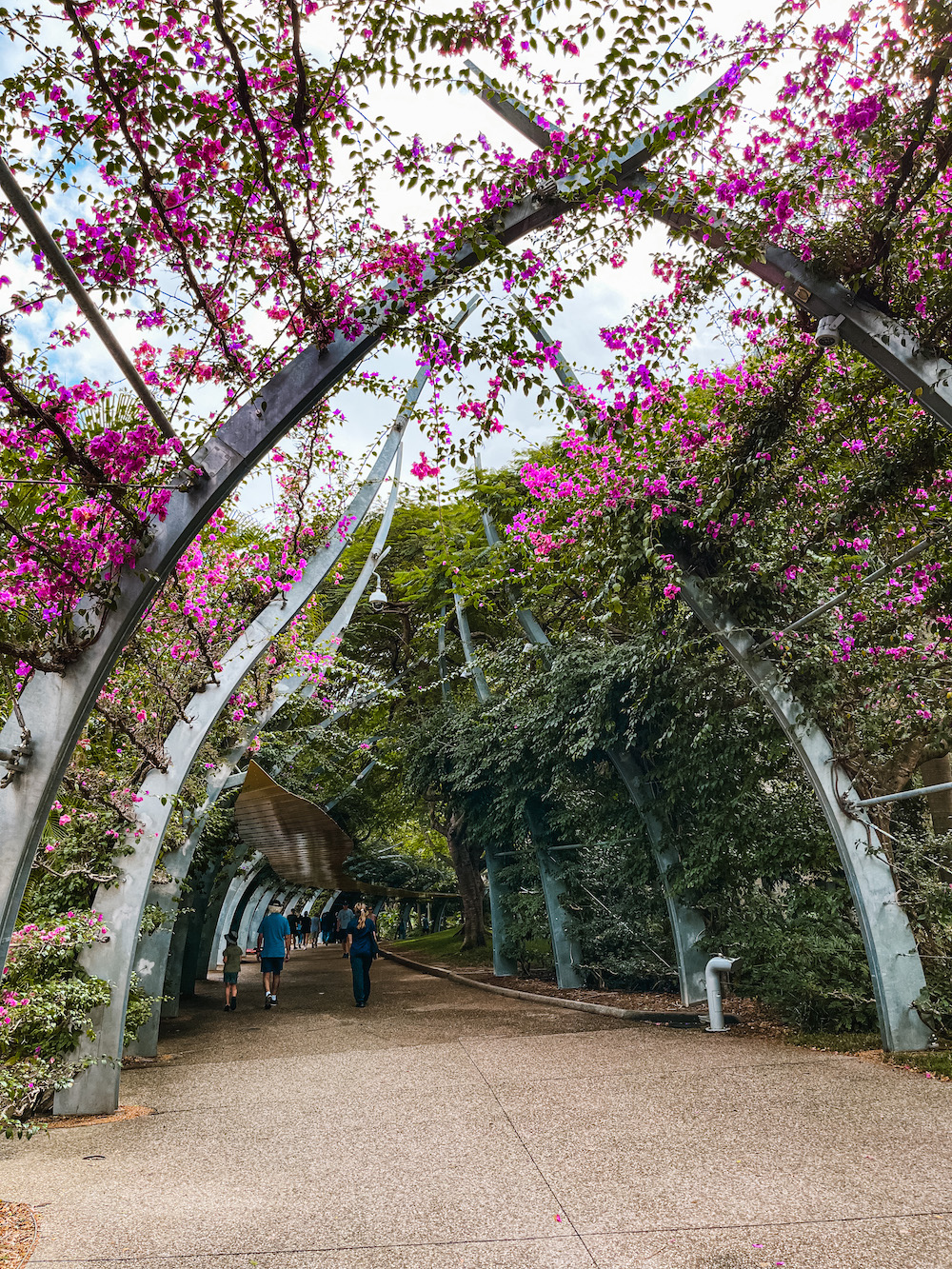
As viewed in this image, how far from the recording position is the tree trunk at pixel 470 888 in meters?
19.1

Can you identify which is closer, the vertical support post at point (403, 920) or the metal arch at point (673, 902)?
the metal arch at point (673, 902)

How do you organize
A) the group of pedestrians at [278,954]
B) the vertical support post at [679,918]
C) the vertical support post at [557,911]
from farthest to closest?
the vertical support post at [557,911] → the group of pedestrians at [278,954] → the vertical support post at [679,918]

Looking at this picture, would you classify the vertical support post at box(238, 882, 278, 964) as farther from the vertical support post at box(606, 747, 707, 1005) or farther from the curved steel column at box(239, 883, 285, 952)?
the vertical support post at box(606, 747, 707, 1005)

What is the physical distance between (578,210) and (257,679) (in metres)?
7.28

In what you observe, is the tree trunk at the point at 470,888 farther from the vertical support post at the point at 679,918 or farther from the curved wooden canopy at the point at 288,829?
the vertical support post at the point at 679,918

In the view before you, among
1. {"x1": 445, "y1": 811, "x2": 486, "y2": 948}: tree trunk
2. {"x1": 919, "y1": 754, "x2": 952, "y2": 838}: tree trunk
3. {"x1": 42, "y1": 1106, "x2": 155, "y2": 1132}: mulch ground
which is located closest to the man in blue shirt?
{"x1": 445, "y1": 811, "x2": 486, "y2": 948}: tree trunk

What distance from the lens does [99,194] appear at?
3836 millimetres

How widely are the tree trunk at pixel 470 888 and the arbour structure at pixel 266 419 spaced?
Answer: 15360 millimetres

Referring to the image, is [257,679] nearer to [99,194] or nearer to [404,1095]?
[404,1095]

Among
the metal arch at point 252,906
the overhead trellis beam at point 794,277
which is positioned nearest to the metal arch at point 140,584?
the overhead trellis beam at point 794,277

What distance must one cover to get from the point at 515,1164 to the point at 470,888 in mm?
15458

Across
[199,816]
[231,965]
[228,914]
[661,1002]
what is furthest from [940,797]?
[228,914]

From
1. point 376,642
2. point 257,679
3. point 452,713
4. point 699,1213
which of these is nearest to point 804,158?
point 699,1213

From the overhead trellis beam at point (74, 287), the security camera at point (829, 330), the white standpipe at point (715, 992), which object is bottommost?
the white standpipe at point (715, 992)
